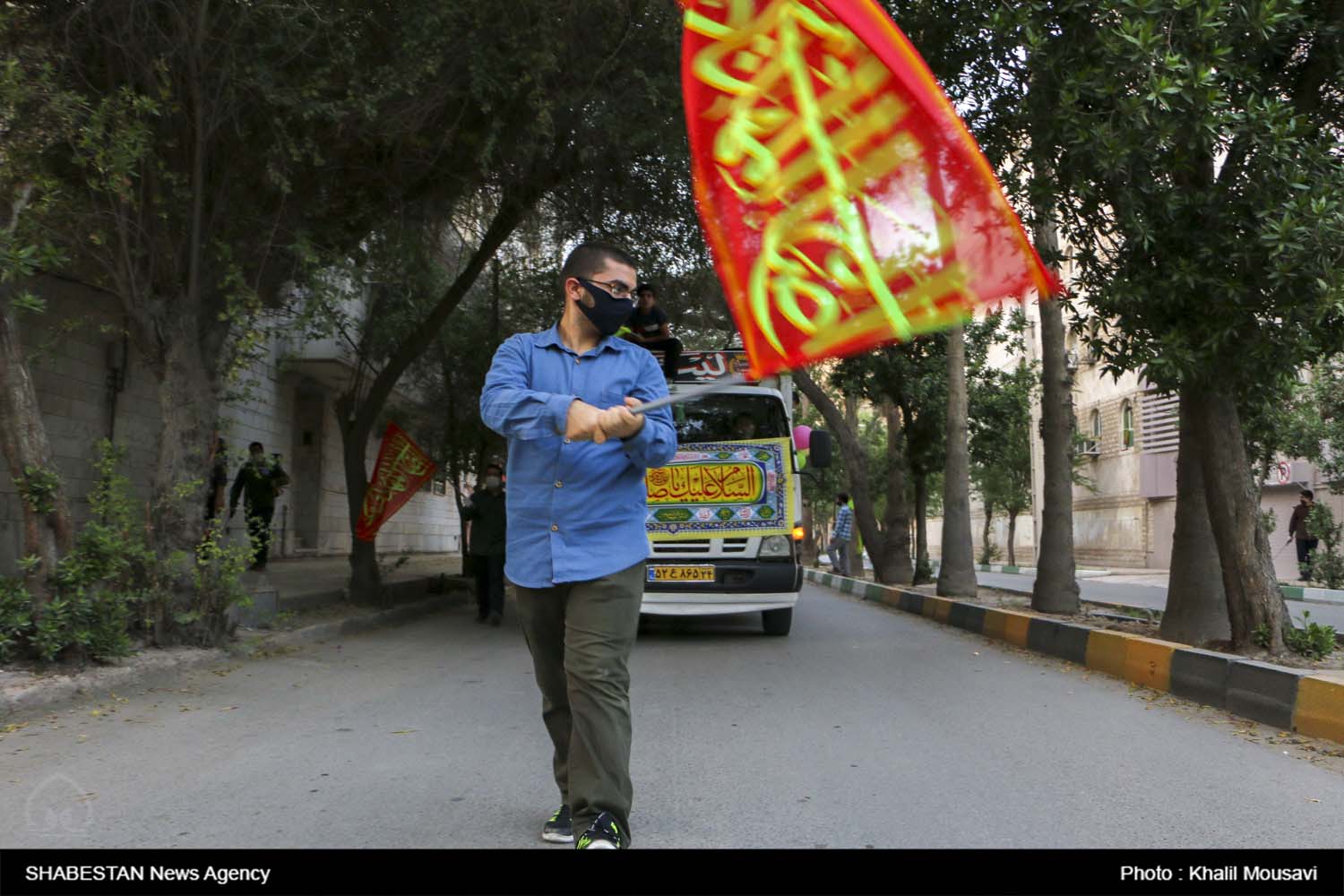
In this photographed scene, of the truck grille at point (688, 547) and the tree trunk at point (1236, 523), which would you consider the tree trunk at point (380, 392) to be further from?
the tree trunk at point (1236, 523)

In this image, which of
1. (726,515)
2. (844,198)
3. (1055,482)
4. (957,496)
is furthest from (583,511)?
(957,496)

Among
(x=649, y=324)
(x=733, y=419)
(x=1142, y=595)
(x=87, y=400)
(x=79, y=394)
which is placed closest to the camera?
(x=649, y=324)

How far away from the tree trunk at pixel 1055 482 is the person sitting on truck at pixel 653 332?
4595 mm

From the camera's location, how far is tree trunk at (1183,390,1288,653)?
25.9 ft

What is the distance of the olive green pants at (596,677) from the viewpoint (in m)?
3.35

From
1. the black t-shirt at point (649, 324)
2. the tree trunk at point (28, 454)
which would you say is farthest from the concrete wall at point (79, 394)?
the black t-shirt at point (649, 324)

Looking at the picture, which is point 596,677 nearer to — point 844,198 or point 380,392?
point 844,198

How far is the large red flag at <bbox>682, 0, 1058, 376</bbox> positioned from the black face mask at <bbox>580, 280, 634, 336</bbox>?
52 cm

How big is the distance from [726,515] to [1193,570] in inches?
165

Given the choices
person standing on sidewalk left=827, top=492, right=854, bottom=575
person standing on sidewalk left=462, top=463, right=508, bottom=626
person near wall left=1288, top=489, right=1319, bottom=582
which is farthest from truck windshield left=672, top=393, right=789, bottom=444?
person standing on sidewalk left=827, top=492, right=854, bottom=575

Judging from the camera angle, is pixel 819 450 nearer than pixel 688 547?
No

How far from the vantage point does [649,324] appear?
1017 cm

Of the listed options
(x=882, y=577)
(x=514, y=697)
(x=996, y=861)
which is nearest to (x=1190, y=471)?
(x=514, y=697)

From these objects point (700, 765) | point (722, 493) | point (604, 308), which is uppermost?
point (604, 308)
